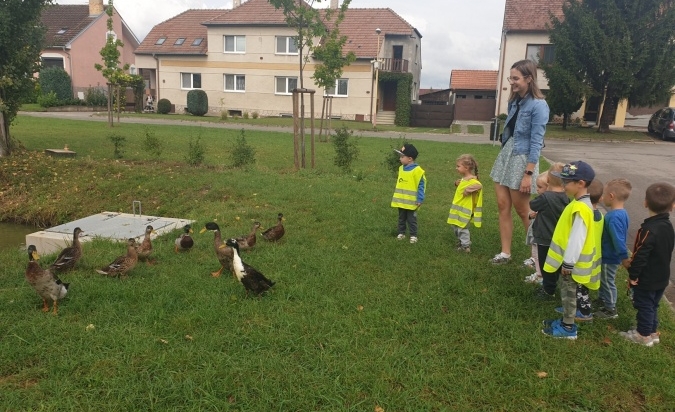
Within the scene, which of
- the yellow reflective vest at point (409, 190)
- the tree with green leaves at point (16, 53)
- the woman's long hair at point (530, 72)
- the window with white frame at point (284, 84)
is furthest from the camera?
the window with white frame at point (284, 84)

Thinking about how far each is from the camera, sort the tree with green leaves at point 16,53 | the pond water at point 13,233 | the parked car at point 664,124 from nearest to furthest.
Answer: the pond water at point 13,233
the tree with green leaves at point 16,53
the parked car at point 664,124

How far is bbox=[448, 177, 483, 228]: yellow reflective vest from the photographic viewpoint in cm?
599

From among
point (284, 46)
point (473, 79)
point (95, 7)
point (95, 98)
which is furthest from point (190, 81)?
point (473, 79)

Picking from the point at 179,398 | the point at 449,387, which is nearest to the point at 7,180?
the point at 179,398

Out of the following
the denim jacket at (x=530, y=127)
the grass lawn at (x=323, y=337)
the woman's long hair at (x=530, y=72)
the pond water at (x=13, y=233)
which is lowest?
the pond water at (x=13, y=233)

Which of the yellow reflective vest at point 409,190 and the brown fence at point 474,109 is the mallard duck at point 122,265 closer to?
the yellow reflective vest at point 409,190

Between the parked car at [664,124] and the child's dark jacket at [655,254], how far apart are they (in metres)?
25.3

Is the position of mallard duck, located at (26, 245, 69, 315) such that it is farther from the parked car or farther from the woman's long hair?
the parked car

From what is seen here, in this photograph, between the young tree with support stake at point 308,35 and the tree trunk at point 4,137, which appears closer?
the tree trunk at point 4,137

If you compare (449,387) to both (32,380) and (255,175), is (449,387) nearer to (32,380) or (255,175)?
(32,380)

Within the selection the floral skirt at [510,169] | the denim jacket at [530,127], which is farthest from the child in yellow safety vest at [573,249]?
→ the floral skirt at [510,169]

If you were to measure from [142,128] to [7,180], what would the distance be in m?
11.5

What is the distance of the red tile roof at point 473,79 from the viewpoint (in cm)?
4251

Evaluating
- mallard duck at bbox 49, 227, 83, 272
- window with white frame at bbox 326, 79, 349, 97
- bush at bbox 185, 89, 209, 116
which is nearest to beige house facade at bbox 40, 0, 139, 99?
bush at bbox 185, 89, 209, 116
